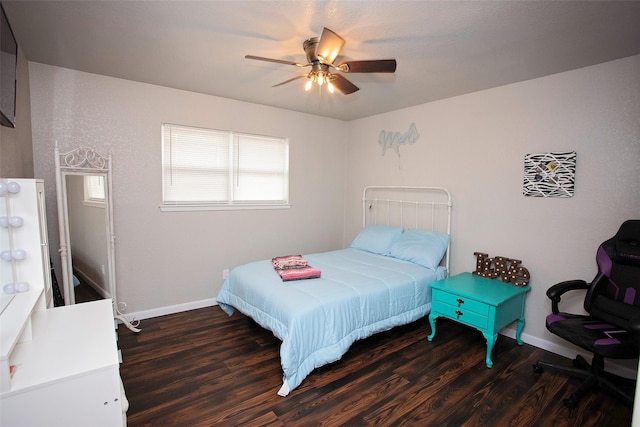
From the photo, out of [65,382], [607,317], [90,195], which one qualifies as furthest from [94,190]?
[607,317]

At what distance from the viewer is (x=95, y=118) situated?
2977 mm

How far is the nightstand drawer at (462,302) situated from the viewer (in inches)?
101

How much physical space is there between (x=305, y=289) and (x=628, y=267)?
7.83 feet

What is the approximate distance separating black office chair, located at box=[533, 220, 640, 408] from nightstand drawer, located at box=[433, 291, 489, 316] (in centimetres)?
44

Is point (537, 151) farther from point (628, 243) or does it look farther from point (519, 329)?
point (519, 329)

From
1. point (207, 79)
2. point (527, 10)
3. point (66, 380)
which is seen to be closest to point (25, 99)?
point (207, 79)

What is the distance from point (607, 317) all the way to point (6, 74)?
163 inches

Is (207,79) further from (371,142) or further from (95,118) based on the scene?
(371,142)

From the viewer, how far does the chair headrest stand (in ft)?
7.21

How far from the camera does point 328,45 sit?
72.1 inches

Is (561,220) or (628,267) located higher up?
(561,220)

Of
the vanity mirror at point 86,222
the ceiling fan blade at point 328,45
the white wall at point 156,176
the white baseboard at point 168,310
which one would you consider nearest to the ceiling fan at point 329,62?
the ceiling fan blade at point 328,45

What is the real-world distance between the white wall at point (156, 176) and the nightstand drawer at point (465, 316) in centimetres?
217

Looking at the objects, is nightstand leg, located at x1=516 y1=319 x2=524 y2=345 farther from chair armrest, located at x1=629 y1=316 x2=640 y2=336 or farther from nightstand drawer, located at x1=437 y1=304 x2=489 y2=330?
chair armrest, located at x1=629 y1=316 x2=640 y2=336
